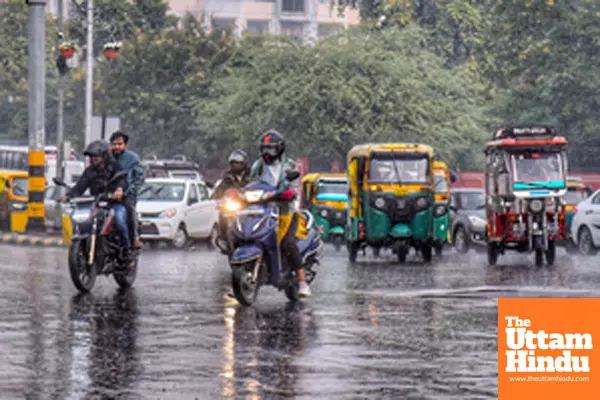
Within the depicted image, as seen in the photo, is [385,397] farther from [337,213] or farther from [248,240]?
[337,213]

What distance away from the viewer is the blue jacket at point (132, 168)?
1812 cm

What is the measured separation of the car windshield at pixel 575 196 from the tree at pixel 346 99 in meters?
20.2

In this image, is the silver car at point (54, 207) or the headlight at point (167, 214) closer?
the headlight at point (167, 214)

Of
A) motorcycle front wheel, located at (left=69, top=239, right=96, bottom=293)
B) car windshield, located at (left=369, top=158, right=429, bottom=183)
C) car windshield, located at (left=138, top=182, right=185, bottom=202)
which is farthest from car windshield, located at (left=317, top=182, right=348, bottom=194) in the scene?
motorcycle front wheel, located at (left=69, top=239, right=96, bottom=293)

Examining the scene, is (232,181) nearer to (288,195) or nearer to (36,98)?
(288,195)

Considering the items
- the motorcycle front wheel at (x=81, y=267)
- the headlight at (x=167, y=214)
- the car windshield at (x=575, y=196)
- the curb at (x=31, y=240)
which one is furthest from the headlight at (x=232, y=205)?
the car windshield at (x=575, y=196)

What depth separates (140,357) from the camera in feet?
35.7

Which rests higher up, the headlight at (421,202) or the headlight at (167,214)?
the headlight at (421,202)

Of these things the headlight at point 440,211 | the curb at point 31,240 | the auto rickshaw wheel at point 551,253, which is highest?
the headlight at point 440,211

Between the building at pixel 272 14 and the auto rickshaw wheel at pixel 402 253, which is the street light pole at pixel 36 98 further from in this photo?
the building at pixel 272 14

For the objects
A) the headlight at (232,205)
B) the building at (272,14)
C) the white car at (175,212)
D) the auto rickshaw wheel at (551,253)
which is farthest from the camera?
the building at (272,14)

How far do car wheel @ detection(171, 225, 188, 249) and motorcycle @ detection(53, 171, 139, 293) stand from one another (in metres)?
16.5

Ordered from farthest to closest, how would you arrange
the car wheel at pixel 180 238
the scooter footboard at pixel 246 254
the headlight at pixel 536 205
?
1. the car wheel at pixel 180 238
2. the headlight at pixel 536 205
3. the scooter footboard at pixel 246 254

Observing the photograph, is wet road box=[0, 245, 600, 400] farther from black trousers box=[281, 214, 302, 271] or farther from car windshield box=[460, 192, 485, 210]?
car windshield box=[460, 192, 485, 210]
